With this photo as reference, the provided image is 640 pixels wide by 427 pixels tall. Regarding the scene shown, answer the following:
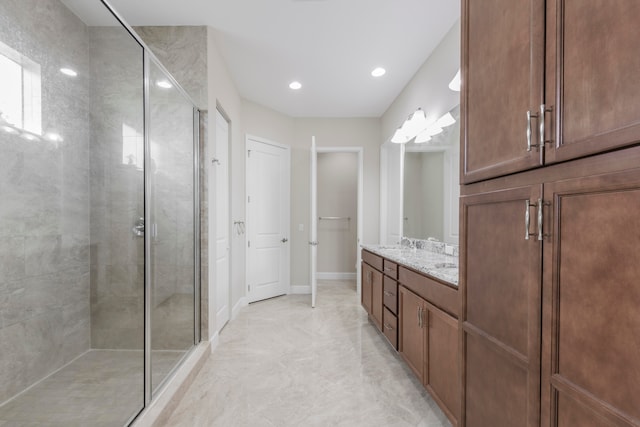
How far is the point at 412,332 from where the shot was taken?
2.03 metres

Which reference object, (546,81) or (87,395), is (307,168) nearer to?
(87,395)

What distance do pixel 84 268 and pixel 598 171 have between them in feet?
8.14

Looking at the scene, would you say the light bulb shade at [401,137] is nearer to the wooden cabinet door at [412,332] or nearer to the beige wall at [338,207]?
the wooden cabinet door at [412,332]

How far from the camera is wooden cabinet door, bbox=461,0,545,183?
858 mm

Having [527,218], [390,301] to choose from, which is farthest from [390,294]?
[527,218]

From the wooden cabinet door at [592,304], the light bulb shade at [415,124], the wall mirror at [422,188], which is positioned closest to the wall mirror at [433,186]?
the wall mirror at [422,188]

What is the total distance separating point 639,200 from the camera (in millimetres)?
611

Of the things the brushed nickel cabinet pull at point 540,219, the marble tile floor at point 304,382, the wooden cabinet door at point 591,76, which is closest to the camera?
the wooden cabinet door at point 591,76

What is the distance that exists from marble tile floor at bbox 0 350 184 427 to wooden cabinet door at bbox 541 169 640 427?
1926mm

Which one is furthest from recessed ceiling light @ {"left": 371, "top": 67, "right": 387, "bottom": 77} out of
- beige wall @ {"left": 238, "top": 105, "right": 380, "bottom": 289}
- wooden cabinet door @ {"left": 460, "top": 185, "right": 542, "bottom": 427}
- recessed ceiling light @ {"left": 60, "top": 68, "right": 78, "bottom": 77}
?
recessed ceiling light @ {"left": 60, "top": 68, "right": 78, "bottom": 77}

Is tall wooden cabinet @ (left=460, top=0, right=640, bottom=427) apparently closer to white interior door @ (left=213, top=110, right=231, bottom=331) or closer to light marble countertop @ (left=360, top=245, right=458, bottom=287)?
light marble countertop @ (left=360, top=245, right=458, bottom=287)

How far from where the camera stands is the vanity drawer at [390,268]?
238 centimetres

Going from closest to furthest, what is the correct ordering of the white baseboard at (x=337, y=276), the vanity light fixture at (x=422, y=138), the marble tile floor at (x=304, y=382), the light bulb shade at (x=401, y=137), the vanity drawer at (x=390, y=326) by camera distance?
1. the marble tile floor at (x=304, y=382)
2. the vanity drawer at (x=390, y=326)
3. the vanity light fixture at (x=422, y=138)
4. the light bulb shade at (x=401, y=137)
5. the white baseboard at (x=337, y=276)

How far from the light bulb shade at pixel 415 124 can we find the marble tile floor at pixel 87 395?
117 inches
